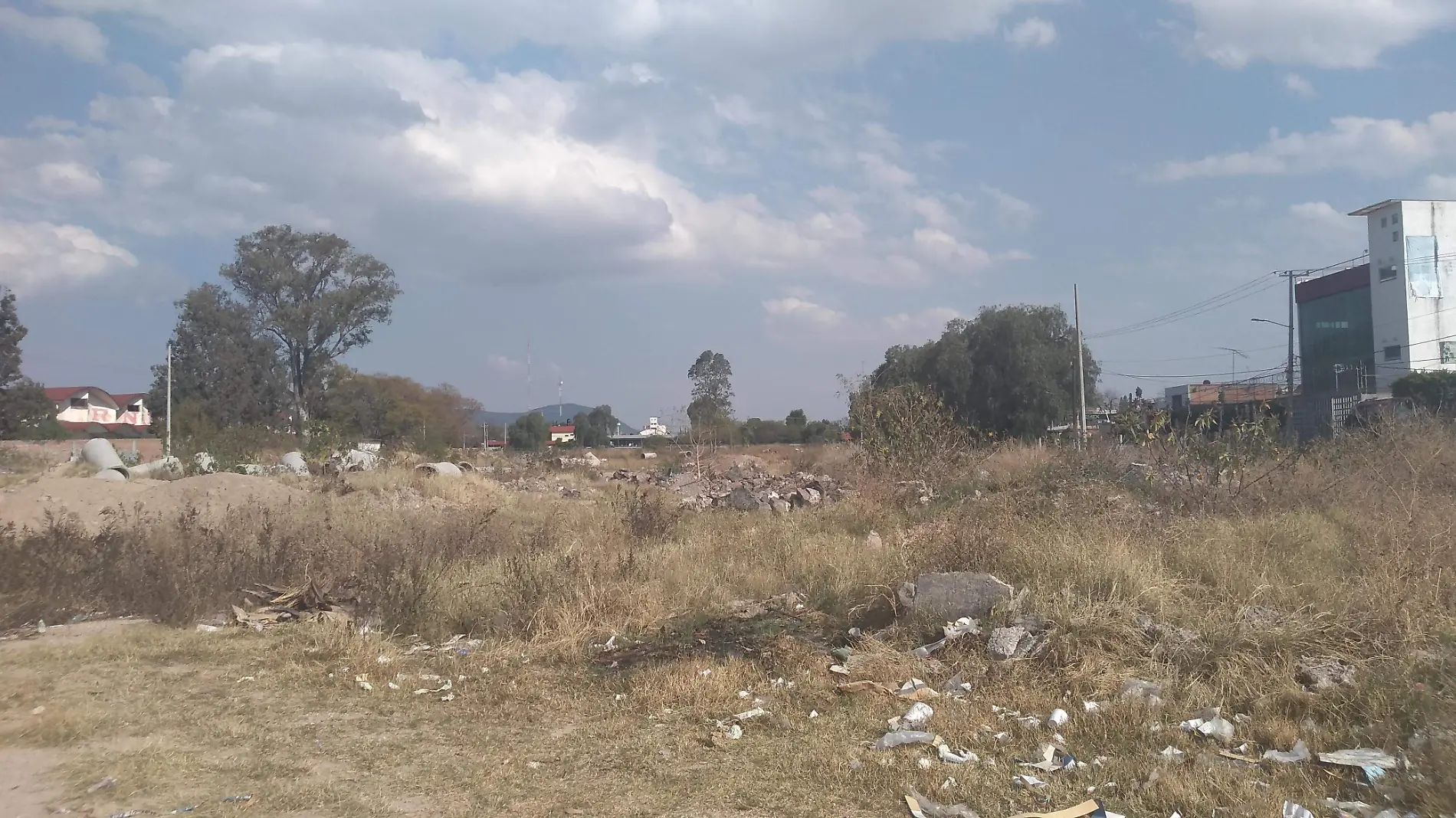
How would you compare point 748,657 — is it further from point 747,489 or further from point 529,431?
point 529,431

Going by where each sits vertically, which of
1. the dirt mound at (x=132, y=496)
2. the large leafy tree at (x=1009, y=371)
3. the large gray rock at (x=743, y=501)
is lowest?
the large gray rock at (x=743, y=501)

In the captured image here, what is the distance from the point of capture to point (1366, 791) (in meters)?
4.00

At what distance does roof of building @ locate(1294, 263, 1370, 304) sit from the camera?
2017 inches

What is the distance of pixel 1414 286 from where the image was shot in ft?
158

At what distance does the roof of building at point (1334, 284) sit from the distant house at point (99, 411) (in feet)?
241

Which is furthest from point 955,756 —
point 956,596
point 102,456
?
point 102,456

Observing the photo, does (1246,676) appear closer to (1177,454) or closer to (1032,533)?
(1032,533)

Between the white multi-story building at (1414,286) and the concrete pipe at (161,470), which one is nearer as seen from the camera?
the concrete pipe at (161,470)

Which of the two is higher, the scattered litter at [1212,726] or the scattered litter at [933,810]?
the scattered litter at [1212,726]

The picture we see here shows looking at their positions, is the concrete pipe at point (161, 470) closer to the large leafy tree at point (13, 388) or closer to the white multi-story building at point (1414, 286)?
the large leafy tree at point (13, 388)

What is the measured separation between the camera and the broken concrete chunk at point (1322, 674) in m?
5.21

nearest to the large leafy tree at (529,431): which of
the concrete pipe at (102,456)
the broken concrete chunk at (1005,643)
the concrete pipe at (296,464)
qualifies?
the concrete pipe at (102,456)

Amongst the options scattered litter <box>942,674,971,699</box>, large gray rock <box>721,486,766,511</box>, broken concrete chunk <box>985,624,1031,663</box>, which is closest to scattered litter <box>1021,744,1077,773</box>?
scattered litter <box>942,674,971,699</box>

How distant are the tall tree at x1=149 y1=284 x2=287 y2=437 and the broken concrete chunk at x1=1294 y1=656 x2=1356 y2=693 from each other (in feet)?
151
